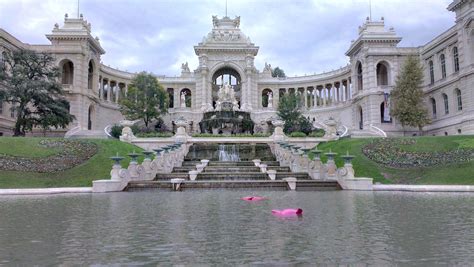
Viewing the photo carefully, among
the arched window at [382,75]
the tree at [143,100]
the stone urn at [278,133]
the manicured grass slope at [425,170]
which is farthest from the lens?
the arched window at [382,75]

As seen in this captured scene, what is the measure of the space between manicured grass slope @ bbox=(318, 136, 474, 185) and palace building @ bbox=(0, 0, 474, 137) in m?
19.5

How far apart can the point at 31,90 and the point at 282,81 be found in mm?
52166

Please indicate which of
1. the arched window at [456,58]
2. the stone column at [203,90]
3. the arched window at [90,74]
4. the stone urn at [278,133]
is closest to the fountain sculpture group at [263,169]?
the stone urn at [278,133]

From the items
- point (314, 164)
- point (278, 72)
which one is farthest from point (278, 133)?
point (278, 72)

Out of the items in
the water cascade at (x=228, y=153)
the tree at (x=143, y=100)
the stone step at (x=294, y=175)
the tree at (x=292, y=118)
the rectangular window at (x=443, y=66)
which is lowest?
the stone step at (x=294, y=175)

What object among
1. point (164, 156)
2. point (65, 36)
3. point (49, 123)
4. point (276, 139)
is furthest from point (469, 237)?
point (65, 36)

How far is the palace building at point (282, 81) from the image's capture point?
5072 centimetres

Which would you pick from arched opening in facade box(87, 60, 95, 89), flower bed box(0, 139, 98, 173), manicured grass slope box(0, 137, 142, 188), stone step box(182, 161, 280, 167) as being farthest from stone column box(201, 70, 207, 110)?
manicured grass slope box(0, 137, 142, 188)

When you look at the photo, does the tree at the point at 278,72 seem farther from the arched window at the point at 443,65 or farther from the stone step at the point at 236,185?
the stone step at the point at 236,185

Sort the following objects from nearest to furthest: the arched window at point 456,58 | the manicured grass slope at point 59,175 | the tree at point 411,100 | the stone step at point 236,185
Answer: the stone step at point 236,185, the manicured grass slope at point 59,175, the tree at point 411,100, the arched window at point 456,58

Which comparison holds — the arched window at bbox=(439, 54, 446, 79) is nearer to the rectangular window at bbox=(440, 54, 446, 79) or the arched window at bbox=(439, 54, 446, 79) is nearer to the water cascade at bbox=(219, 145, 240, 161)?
the rectangular window at bbox=(440, 54, 446, 79)

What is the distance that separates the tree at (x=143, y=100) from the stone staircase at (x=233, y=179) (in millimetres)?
26066

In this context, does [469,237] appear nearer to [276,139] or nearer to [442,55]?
[276,139]

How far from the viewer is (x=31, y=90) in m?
38.0
